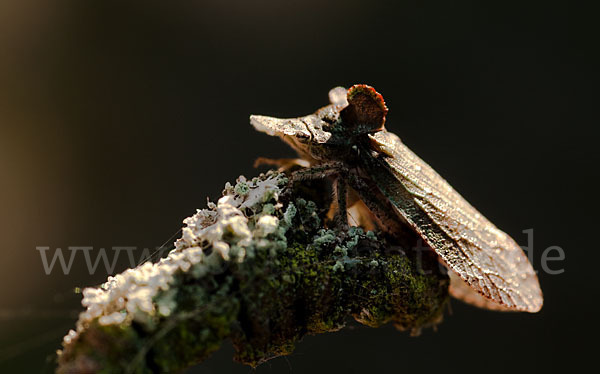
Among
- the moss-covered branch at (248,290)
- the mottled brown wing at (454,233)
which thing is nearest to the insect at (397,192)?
the mottled brown wing at (454,233)

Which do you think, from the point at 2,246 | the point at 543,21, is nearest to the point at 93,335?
the point at 2,246

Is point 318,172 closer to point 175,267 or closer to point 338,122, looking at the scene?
point 338,122

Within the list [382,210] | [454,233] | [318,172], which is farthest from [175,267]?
[454,233]

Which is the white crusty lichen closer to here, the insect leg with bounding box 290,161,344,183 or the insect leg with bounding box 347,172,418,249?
the insect leg with bounding box 290,161,344,183

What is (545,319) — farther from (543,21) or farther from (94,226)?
(94,226)

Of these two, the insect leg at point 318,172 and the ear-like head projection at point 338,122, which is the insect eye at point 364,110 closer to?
the ear-like head projection at point 338,122

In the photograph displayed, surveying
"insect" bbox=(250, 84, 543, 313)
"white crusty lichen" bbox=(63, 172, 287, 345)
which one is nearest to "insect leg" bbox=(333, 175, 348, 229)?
"insect" bbox=(250, 84, 543, 313)
